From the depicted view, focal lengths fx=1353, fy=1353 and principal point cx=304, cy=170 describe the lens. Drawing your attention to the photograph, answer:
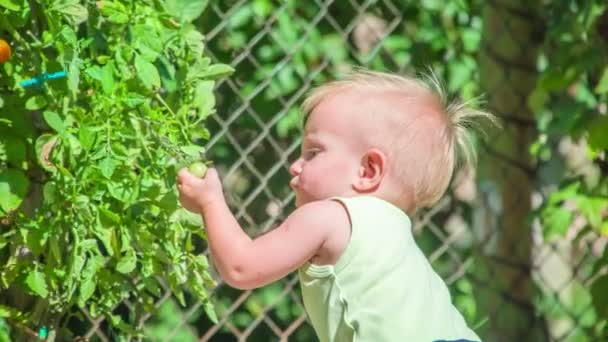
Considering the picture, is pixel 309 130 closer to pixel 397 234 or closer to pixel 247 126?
pixel 397 234

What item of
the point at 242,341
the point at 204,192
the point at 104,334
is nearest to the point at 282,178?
the point at 242,341

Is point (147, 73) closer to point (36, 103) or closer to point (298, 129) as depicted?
point (36, 103)

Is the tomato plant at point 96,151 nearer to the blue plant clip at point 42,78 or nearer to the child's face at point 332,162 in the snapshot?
the blue plant clip at point 42,78

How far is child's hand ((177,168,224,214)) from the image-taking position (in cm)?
248

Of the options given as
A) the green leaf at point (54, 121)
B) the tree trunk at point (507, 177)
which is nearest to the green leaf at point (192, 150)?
the green leaf at point (54, 121)

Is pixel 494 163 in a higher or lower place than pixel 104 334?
lower

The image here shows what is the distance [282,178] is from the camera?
14.4ft

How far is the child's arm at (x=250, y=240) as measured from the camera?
96.5 inches

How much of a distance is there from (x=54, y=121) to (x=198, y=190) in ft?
1.14

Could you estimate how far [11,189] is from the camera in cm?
276

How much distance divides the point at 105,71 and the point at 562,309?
263 cm

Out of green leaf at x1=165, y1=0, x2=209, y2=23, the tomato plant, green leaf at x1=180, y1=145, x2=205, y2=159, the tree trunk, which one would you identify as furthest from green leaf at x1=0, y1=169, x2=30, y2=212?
the tree trunk

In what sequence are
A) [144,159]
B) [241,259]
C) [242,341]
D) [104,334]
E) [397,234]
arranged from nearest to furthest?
[241,259]
[397,234]
[144,159]
[104,334]
[242,341]

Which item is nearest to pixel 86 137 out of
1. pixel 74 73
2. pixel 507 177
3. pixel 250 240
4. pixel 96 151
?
pixel 96 151
